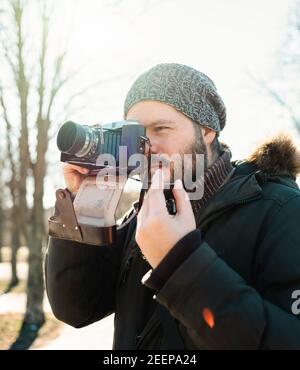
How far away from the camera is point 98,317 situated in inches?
88.6

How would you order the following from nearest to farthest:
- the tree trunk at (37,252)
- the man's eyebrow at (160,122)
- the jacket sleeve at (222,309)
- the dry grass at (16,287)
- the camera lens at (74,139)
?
the jacket sleeve at (222,309)
the camera lens at (74,139)
the man's eyebrow at (160,122)
the tree trunk at (37,252)
the dry grass at (16,287)

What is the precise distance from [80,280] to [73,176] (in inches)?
17.9

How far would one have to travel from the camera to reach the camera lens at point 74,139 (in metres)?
1.87

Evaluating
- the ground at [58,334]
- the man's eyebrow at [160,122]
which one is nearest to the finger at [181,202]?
the man's eyebrow at [160,122]

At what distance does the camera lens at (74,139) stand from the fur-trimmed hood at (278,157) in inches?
29.6

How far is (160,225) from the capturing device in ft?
4.87

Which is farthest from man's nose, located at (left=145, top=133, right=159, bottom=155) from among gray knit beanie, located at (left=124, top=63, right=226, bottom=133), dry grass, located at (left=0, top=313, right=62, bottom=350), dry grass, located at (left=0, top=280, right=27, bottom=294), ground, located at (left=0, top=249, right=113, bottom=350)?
dry grass, located at (left=0, top=280, right=27, bottom=294)

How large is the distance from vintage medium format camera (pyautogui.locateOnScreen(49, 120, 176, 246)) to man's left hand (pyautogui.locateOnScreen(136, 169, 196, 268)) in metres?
0.31

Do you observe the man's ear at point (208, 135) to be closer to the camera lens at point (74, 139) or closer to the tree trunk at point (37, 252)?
the camera lens at point (74, 139)

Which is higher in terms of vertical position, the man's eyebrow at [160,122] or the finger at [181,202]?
the man's eyebrow at [160,122]

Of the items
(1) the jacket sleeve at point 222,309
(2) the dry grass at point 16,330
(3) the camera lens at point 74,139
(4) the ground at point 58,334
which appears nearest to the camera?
(1) the jacket sleeve at point 222,309

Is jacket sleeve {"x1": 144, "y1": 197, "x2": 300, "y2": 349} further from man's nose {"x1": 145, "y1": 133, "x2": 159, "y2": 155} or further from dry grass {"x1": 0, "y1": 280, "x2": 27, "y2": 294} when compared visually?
dry grass {"x1": 0, "y1": 280, "x2": 27, "y2": 294}

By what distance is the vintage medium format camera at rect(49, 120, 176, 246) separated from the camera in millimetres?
1895

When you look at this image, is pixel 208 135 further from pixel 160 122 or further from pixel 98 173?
pixel 98 173
